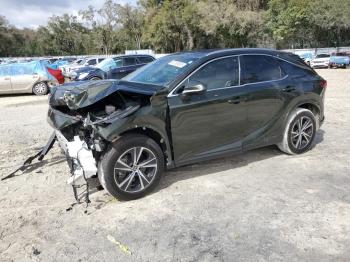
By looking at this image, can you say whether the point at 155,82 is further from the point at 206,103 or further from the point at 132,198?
the point at 132,198

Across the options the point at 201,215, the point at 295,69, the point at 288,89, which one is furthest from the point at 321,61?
the point at 201,215

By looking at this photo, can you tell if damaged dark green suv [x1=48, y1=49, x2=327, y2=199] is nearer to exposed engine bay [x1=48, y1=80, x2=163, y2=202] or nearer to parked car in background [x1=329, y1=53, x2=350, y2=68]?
exposed engine bay [x1=48, y1=80, x2=163, y2=202]

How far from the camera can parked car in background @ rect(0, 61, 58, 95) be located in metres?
16.5

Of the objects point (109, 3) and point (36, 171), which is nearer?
point (36, 171)

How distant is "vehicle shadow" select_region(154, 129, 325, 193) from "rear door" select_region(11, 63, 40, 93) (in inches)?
512

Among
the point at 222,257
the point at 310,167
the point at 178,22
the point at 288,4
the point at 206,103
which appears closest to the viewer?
the point at 222,257

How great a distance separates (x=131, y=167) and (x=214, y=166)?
169cm

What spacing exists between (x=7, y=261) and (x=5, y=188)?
1928mm

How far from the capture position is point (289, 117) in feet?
20.0

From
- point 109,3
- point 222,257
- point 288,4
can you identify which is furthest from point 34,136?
point 109,3

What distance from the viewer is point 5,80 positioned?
16.5 m

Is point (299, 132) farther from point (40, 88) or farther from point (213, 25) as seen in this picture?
point (213, 25)

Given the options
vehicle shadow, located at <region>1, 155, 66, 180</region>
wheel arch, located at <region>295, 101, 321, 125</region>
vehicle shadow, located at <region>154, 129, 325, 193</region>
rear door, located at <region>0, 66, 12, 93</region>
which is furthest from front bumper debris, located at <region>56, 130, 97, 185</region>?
rear door, located at <region>0, 66, 12, 93</region>

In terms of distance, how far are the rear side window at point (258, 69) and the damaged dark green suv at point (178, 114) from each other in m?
0.02
